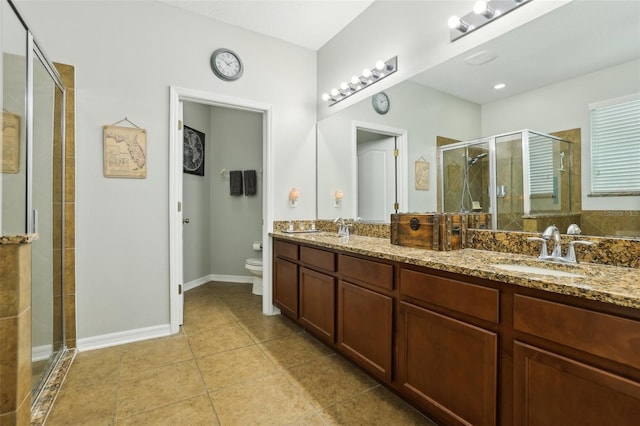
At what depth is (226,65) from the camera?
2793 mm

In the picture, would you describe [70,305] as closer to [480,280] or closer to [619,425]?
[480,280]

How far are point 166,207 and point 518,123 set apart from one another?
2.56 m

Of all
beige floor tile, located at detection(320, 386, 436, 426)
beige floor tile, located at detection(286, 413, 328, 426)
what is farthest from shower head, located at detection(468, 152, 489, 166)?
beige floor tile, located at detection(286, 413, 328, 426)

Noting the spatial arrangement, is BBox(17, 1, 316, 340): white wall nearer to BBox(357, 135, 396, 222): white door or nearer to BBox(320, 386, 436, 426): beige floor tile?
BBox(357, 135, 396, 222): white door

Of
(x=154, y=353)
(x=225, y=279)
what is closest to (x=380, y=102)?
(x=154, y=353)

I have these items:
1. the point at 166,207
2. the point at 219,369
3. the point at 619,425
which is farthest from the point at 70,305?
the point at 619,425

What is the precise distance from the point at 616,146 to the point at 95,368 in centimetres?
311

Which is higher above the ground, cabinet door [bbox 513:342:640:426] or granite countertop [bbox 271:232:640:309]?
granite countertop [bbox 271:232:640:309]

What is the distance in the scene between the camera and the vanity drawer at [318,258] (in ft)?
6.87

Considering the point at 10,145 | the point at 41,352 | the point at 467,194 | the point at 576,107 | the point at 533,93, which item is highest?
the point at 533,93

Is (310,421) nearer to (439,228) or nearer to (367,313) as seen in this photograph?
(367,313)

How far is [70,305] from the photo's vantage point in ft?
7.29

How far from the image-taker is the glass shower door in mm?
1743

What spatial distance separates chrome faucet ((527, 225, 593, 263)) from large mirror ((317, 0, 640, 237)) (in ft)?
0.37
